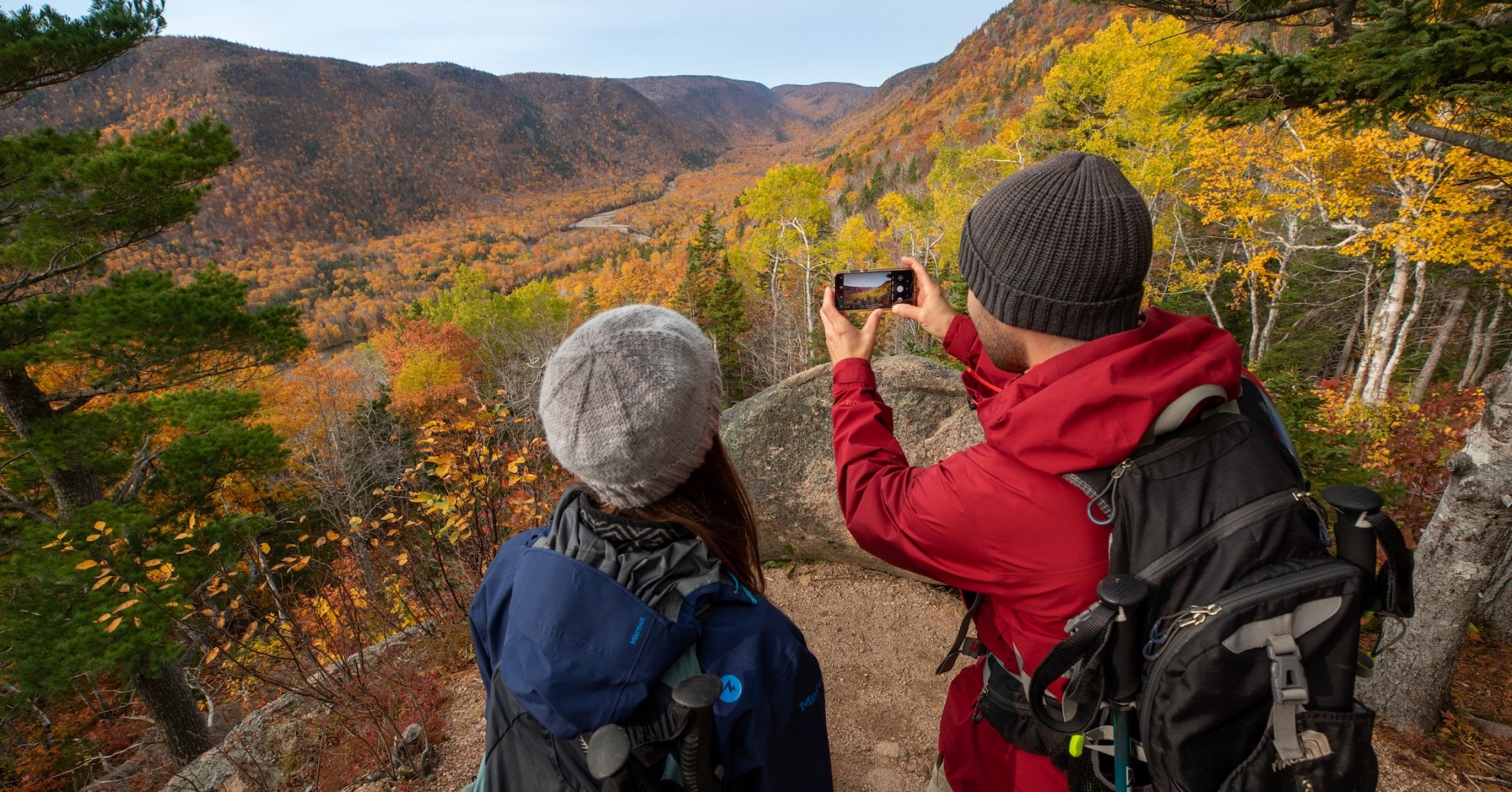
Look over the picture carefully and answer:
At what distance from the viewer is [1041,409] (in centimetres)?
→ 117

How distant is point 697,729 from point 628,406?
1.99 feet

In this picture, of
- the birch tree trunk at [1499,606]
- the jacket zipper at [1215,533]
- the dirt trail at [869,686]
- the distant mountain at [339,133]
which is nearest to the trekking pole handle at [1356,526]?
the jacket zipper at [1215,533]

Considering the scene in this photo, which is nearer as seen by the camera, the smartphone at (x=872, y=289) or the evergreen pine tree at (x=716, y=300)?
the smartphone at (x=872, y=289)

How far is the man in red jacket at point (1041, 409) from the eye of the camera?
1.14m

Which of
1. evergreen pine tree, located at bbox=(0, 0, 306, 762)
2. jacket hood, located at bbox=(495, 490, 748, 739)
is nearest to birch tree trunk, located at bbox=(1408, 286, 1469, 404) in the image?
jacket hood, located at bbox=(495, 490, 748, 739)

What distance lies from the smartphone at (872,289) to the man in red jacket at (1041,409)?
0.59 m

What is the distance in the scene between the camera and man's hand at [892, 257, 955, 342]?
6.75 ft

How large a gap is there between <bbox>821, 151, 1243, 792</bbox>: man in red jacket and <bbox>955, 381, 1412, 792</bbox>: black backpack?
0.07 metres

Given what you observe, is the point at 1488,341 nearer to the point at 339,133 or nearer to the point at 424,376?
the point at 424,376

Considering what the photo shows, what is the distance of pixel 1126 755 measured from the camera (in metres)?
1.26

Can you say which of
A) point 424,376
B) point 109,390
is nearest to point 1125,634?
point 109,390

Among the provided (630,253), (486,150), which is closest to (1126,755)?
(630,253)

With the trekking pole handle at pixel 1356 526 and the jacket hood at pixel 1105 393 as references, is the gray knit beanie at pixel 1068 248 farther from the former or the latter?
the trekking pole handle at pixel 1356 526

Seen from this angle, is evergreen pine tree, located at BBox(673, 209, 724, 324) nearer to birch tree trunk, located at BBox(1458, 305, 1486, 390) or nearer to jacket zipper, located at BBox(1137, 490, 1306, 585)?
birch tree trunk, located at BBox(1458, 305, 1486, 390)
